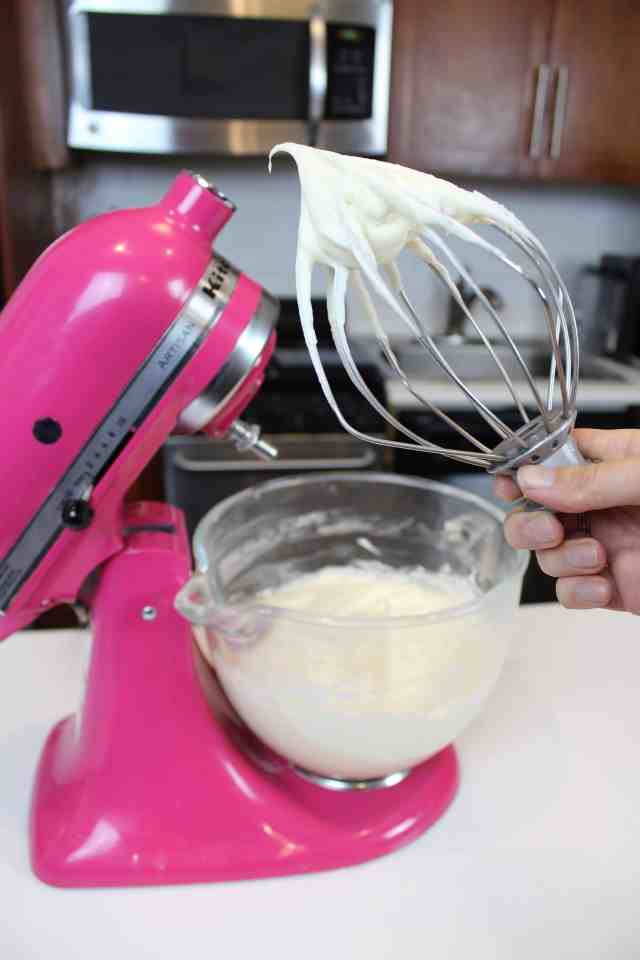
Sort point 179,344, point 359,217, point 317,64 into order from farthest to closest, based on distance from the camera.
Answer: point 317,64
point 179,344
point 359,217

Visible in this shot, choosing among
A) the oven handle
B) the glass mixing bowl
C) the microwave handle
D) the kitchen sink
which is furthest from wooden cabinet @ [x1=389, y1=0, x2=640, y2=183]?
the glass mixing bowl

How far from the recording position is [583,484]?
47 centimetres

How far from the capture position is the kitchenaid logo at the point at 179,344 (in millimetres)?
513

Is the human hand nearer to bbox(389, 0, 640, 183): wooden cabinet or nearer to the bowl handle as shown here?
the bowl handle

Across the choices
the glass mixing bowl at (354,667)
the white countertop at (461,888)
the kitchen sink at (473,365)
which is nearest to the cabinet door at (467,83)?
the kitchen sink at (473,365)

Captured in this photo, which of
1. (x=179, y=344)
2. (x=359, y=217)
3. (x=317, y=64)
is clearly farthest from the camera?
(x=317, y=64)

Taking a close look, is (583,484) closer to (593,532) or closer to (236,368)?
(593,532)

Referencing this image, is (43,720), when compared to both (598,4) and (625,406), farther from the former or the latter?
(598,4)

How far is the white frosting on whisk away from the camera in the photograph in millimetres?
406

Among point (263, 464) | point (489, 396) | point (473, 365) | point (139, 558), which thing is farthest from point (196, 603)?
point (473, 365)

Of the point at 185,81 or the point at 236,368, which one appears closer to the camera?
the point at 236,368

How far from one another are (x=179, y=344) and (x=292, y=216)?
1764 mm

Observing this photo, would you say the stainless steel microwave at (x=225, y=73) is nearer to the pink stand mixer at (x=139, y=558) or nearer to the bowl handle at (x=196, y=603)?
the pink stand mixer at (x=139, y=558)

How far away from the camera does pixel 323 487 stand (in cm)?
78
